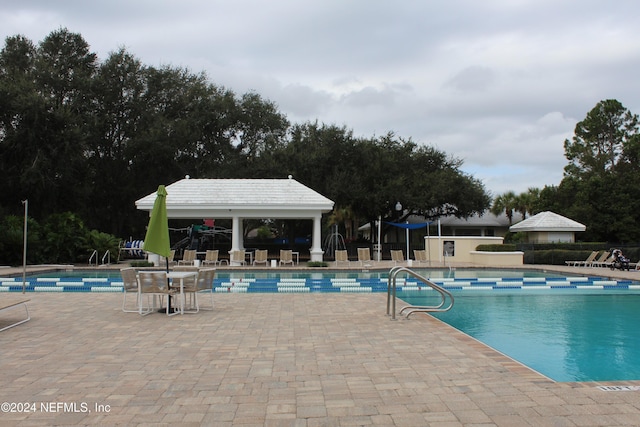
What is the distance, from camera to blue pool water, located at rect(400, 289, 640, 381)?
5.99m

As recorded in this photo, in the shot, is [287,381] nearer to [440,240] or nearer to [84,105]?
[440,240]

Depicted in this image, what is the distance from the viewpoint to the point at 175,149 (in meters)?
30.6

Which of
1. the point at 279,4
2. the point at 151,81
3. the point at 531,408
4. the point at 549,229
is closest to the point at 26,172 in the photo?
the point at 151,81

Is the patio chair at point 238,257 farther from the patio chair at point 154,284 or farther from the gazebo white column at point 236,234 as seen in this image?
the patio chair at point 154,284

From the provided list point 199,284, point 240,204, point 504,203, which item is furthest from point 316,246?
point 504,203

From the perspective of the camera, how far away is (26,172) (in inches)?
875

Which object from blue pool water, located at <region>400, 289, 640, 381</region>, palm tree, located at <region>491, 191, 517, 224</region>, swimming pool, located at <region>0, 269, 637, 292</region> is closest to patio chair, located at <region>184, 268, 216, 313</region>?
swimming pool, located at <region>0, 269, 637, 292</region>

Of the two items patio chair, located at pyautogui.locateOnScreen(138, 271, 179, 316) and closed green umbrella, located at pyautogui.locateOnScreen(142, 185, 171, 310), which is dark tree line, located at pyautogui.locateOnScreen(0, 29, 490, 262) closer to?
closed green umbrella, located at pyautogui.locateOnScreen(142, 185, 171, 310)

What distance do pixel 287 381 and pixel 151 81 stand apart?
3061cm

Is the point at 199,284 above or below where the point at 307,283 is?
above

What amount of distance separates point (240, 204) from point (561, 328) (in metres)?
15.2

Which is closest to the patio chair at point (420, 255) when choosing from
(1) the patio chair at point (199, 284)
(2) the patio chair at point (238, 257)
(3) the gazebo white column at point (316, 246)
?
(3) the gazebo white column at point (316, 246)

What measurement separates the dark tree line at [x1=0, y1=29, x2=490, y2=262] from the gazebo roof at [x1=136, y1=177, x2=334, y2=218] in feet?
17.6

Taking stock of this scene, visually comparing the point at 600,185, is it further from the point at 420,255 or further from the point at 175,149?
the point at 175,149
